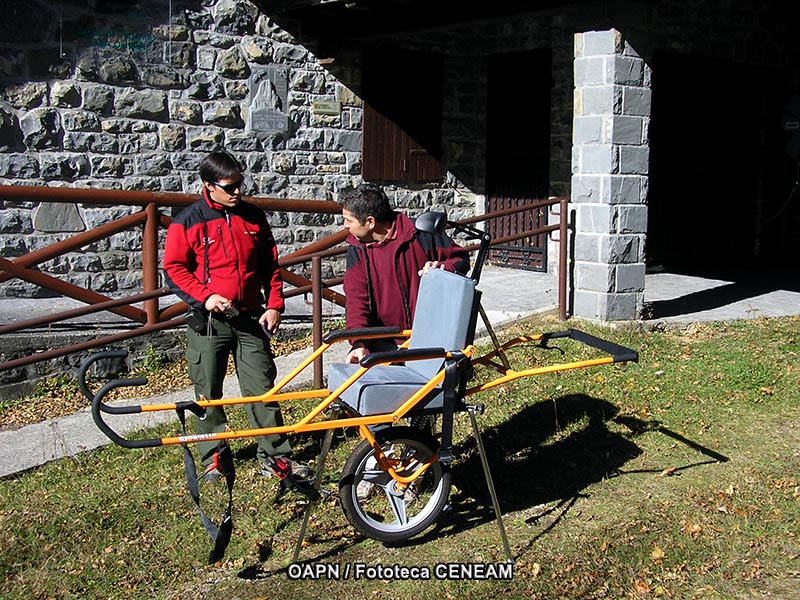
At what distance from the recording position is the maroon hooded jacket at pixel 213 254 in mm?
4699

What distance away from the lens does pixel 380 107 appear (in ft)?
34.0

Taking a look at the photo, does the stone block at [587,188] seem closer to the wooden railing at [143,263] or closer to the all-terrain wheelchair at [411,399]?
the wooden railing at [143,263]

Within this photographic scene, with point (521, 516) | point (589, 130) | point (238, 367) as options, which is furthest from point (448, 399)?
point (589, 130)

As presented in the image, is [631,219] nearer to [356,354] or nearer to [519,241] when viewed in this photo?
[519,241]

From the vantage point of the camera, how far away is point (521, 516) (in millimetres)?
4688

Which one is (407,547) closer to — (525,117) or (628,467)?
(628,467)

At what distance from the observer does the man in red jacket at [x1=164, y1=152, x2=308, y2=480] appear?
185 inches

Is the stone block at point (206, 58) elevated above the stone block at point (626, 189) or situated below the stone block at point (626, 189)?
above

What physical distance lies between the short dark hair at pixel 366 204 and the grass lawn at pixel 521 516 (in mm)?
1463

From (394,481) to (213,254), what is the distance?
1.48m

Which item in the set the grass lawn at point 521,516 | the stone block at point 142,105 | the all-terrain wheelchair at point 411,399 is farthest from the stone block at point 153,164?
the all-terrain wheelchair at point 411,399

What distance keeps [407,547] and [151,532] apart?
1.25 meters

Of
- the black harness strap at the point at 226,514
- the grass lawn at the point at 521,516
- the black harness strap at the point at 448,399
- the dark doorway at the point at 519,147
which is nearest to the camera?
the black harness strap at the point at 226,514

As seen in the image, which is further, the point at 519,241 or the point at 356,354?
Result: the point at 519,241
